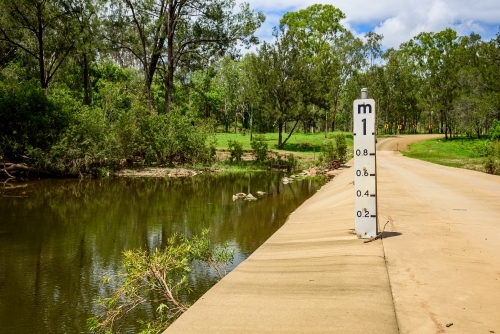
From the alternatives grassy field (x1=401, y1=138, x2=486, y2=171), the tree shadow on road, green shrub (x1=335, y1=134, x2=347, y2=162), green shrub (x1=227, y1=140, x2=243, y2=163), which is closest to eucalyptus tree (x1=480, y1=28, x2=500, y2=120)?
grassy field (x1=401, y1=138, x2=486, y2=171)

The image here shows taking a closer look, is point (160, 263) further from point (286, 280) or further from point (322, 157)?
point (322, 157)

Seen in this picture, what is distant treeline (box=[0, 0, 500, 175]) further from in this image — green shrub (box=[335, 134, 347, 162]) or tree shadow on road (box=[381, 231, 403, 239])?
tree shadow on road (box=[381, 231, 403, 239])

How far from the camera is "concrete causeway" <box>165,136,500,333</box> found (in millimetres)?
3766

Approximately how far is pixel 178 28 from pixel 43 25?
405 inches

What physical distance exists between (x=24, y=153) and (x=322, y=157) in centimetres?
2128

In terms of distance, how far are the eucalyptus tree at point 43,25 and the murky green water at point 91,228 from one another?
13674 mm

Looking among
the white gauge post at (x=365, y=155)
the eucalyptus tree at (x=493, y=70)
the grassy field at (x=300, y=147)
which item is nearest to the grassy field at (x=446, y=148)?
the eucalyptus tree at (x=493, y=70)

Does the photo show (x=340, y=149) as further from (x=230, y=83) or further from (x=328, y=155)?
(x=230, y=83)

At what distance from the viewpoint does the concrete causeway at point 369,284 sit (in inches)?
148

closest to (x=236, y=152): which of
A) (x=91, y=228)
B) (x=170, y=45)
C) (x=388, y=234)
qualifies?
(x=170, y=45)

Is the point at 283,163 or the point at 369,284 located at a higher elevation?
the point at 369,284

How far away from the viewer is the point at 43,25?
33531 millimetres

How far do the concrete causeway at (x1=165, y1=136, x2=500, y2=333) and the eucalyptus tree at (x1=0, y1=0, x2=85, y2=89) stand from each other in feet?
101

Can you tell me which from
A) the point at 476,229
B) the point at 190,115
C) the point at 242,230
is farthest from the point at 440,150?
the point at 476,229
